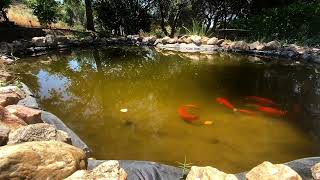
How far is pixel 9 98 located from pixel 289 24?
872cm

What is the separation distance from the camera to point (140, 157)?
391 centimetres

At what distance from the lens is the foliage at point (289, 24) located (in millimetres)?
10508

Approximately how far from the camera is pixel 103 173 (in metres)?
2.59

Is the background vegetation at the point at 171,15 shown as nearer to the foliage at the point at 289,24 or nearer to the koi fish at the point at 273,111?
the foliage at the point at 289,24

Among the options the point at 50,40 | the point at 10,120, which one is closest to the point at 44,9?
the point at 50,40

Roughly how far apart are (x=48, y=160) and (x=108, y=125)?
2.19 meters

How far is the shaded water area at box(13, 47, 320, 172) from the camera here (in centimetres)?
405

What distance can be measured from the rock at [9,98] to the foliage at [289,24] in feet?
25.2

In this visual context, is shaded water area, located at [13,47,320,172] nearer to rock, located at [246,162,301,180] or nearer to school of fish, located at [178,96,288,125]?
school of fish, located at [178,96,288,125]

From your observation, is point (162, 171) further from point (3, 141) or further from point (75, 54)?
point (75, 54)

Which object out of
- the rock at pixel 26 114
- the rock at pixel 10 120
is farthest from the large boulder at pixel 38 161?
the rock at pixel 26 114

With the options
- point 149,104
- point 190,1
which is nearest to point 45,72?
point 149,104

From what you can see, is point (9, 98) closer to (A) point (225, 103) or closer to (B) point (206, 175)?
(B) point (206, 175)

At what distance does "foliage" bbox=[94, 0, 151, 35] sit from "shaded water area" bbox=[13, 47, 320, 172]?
5.01 metres
